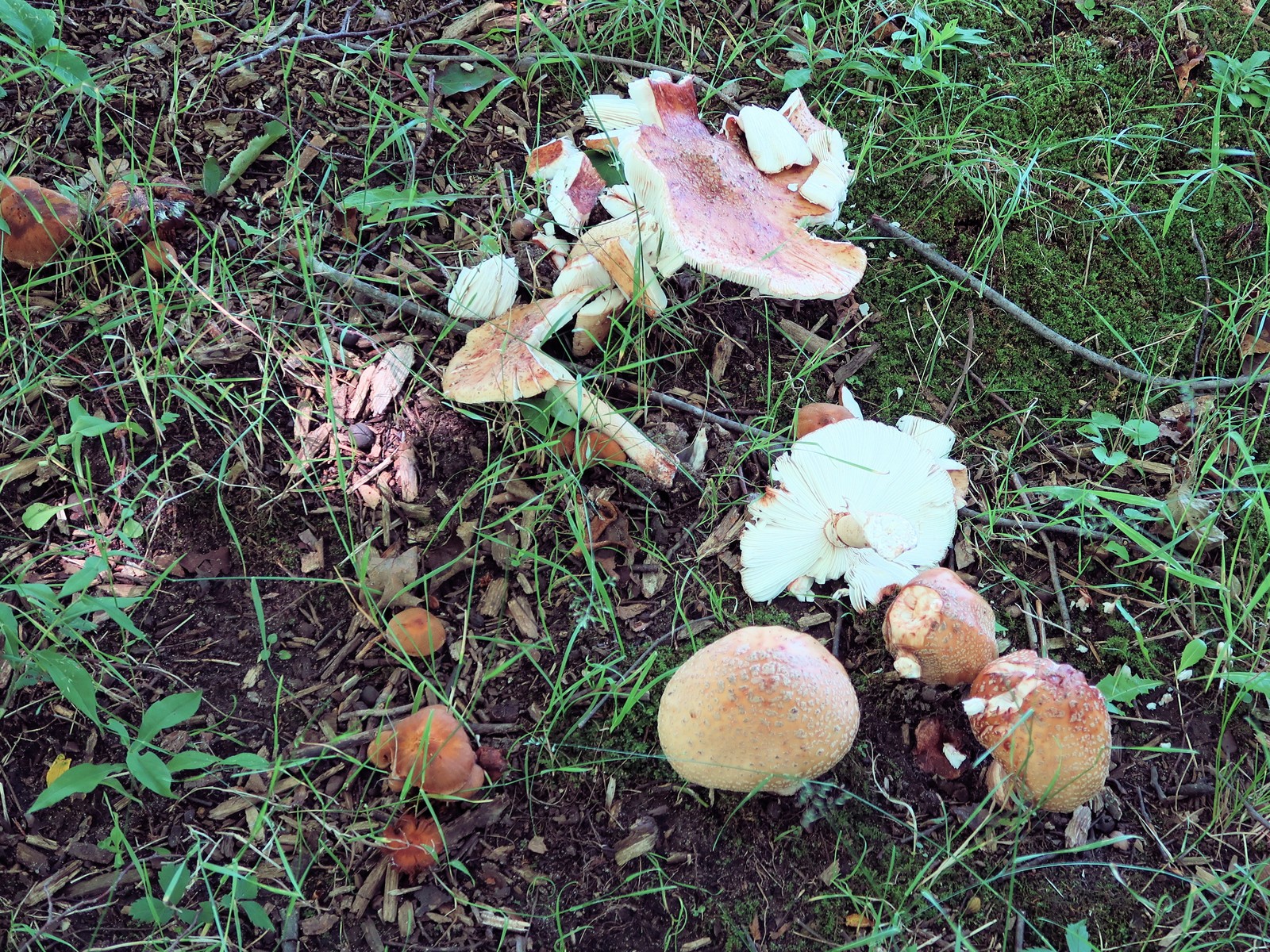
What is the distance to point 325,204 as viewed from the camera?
284 cm

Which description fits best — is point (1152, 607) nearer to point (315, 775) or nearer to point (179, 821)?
point (315, 775)

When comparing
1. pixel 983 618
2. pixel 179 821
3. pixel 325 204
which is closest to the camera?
pixel 179 821

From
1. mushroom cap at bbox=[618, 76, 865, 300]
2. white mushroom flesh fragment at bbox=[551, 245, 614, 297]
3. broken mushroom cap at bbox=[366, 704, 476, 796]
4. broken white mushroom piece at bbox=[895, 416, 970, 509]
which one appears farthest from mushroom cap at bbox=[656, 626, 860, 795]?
white mushroom flesh fragment at bbox=[551, 245, 614, 297]

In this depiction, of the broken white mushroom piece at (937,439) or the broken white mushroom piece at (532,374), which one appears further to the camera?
the broken white mushroom piece at (937,439)

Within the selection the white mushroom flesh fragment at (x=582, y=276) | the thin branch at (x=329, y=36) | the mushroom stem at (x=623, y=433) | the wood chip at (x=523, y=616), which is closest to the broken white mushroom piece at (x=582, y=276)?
the white mushroom flesh fragment at (x=582, y=276)

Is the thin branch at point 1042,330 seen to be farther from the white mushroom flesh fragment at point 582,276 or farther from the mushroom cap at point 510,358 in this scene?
the mushroom cap at point 510,358

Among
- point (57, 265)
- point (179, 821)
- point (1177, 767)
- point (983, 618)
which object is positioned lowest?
point (1177, 767)

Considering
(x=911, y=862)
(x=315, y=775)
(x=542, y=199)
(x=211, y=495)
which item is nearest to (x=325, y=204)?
(x=542, y=199)

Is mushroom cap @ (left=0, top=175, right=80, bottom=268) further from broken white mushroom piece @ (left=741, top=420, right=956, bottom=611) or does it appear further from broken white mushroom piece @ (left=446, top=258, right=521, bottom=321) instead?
broken white mushroom piece @ (left=741, top=420, right=956, bottom=611)

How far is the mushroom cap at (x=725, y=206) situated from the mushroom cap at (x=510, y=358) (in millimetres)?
355

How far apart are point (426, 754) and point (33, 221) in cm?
186

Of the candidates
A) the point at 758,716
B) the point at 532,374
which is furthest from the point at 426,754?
the point at 532,374

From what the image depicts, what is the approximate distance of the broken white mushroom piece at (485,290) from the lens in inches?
100.0

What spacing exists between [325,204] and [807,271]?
1.50 meters
